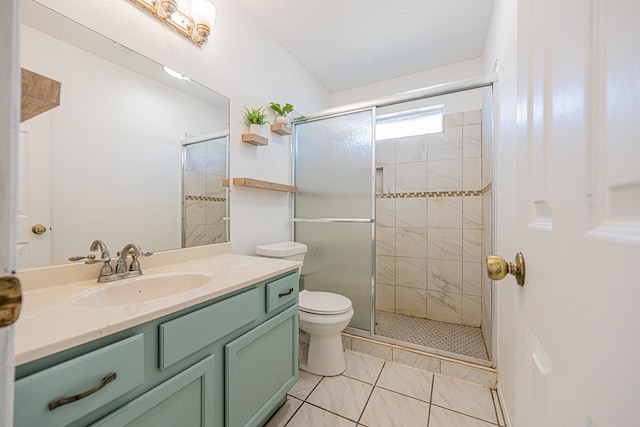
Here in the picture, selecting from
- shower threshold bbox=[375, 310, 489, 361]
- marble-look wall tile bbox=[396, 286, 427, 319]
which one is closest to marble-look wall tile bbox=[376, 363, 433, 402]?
shower threshold bbox=[375, 310, 489, 361]

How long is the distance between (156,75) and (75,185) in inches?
26.8

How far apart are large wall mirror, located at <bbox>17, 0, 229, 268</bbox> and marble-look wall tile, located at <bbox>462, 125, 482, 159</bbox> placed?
2.18 meters

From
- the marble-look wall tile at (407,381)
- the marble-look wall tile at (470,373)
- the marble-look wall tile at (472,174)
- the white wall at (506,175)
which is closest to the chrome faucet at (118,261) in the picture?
the marble-look wall tile at (407,381)

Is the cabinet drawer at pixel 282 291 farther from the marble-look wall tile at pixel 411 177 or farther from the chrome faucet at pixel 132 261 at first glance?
the marble-look wall tile at pixel 411 177

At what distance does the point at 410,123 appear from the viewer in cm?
269

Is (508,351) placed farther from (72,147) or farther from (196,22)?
(196,22)

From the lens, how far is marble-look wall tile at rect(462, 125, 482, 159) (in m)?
2.32

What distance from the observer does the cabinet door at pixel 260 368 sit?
1.00 meters

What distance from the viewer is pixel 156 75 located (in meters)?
1.31

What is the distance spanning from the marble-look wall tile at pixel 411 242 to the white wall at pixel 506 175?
0.95 meters

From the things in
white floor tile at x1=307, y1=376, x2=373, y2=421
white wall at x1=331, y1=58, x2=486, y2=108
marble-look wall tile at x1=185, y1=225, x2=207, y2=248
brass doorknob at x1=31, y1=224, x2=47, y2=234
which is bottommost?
white floor tile at x1=307, y1=376, x2=373, y2=421

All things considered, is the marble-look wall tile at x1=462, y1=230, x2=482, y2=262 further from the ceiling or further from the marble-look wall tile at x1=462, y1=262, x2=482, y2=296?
the ceiling

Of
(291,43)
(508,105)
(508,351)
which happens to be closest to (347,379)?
(508,351)

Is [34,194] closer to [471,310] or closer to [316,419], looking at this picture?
[316,419]
